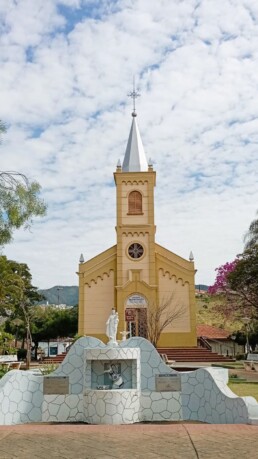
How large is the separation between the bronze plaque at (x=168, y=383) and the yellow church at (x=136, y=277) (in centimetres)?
2073

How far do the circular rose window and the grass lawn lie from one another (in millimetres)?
17122

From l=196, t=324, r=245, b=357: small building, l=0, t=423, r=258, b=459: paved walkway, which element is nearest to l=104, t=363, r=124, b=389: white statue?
l=0, t=423, r=258, b=459: paved walkway

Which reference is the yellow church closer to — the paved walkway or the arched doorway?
the arched doorway

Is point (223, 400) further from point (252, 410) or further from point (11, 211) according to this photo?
point (11, 211)

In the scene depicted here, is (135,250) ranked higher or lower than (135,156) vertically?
lower

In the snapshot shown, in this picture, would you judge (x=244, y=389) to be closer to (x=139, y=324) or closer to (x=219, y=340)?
(x=139, y=324)

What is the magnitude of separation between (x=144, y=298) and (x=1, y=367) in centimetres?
1473

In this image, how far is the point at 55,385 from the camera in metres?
11.4

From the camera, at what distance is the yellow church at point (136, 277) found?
107 ft

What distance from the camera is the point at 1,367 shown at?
65.0 feet

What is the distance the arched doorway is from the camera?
32.4 m

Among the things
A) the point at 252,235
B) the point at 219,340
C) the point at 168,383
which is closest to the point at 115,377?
the point at 168,383

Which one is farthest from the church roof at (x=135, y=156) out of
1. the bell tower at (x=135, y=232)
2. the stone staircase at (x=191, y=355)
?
the stone staircase at (x=191, y=355)

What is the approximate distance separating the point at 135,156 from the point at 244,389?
23483mm
